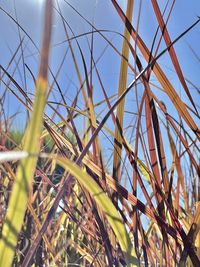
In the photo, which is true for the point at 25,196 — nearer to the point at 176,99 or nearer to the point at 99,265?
the point at 176,99

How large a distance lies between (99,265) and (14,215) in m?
0.37

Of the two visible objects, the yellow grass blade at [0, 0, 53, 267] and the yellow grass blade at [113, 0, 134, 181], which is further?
the yellow grass blade at [113, 0, 134, 181]

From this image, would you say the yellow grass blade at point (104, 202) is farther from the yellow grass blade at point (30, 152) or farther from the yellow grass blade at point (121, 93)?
the yellow grass blade at point (121, 93)

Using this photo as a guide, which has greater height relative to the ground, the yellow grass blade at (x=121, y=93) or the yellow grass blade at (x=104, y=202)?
the yellow grass blade at (x=121, y=93)

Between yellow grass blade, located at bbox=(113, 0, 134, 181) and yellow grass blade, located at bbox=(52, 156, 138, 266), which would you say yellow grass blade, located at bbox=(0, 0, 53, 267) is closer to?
yellow grass blade, located at bbox=(52, 156, 138, 266)

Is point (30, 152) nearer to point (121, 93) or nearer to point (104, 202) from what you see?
point (104, 202)

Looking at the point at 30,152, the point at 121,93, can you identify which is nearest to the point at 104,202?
the point at 30,152

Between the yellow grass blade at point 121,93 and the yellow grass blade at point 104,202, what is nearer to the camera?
the yellow grass blade at point 104,202

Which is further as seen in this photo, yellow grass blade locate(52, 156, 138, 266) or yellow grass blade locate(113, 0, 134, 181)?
yellow grass blade locate(113, 0, 134, 181)

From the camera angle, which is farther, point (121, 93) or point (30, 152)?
point (121, 93)

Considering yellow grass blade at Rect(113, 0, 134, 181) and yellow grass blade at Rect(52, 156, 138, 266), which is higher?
yellow grass blade at Rect(113, 0, 134, 181)

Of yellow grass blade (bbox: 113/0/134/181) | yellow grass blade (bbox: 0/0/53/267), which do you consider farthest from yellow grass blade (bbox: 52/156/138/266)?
yellow grass blade (bbox: 113/0/134/181)

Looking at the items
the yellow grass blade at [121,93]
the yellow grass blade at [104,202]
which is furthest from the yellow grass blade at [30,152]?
the yellow grass blade at [121,93]

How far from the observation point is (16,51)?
0.66 m
